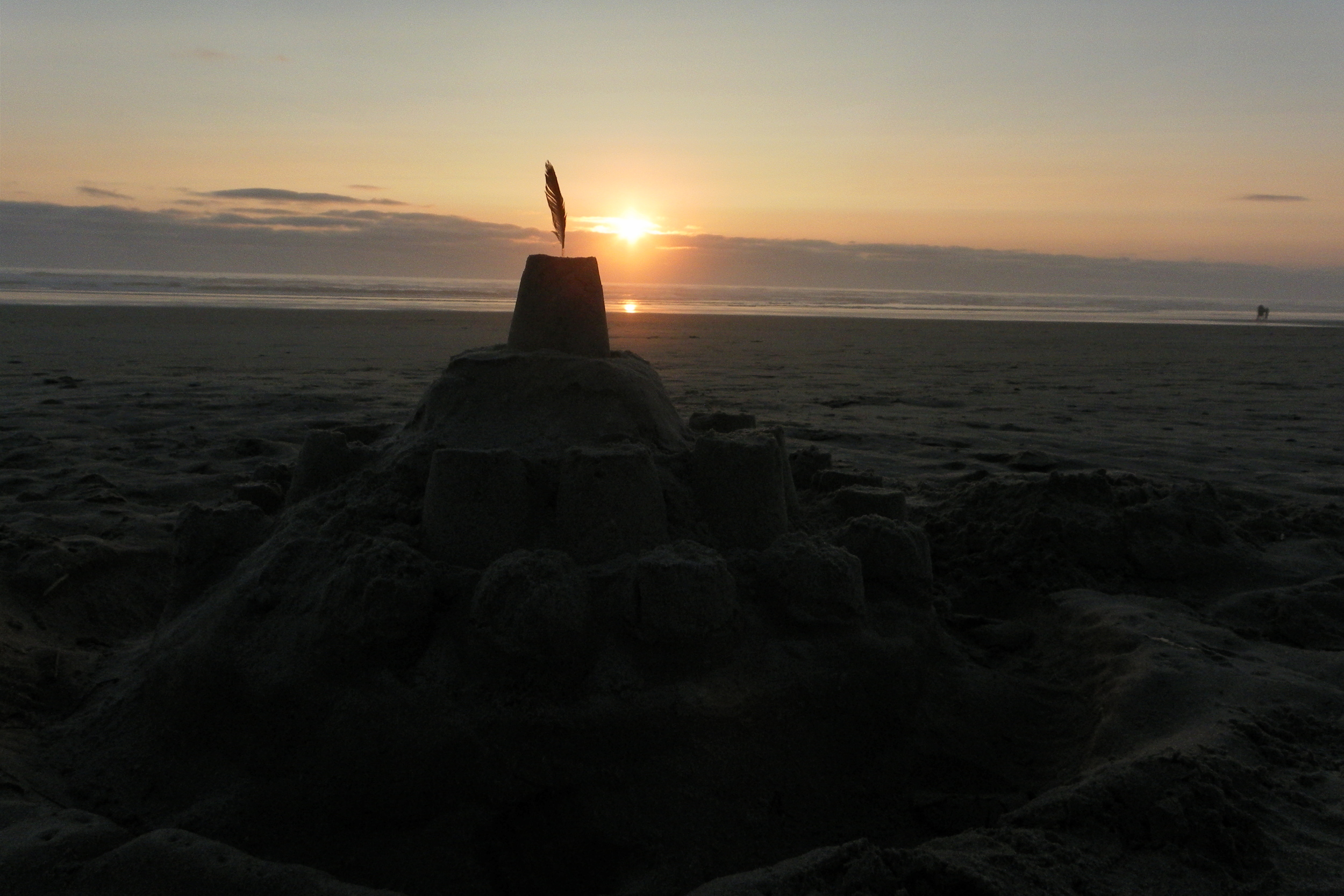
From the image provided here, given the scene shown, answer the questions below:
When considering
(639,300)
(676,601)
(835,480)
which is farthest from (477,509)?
(639,300)

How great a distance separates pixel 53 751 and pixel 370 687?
0.91m

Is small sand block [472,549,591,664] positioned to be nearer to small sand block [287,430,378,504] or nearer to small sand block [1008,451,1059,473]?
small sand block [287,430,378,504]

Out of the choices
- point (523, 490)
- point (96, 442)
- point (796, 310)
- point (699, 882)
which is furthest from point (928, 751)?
point (796, 310)

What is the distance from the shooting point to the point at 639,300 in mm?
32219

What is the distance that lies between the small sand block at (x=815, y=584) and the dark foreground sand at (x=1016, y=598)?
0.44 m

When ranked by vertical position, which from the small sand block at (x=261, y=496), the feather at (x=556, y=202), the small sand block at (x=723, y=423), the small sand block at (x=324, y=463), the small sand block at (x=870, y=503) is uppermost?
the feather at (x=556, y=202)

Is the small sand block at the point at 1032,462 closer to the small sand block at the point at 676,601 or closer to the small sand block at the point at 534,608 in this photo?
the small sand block at the point at 676,601

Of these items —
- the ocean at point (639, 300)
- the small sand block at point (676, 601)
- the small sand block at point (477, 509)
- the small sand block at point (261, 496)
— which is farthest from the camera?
the ocean at point (639, 300)

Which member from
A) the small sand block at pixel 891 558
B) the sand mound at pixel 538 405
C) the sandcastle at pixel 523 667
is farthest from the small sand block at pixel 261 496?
the small sand block at pixel 891 558

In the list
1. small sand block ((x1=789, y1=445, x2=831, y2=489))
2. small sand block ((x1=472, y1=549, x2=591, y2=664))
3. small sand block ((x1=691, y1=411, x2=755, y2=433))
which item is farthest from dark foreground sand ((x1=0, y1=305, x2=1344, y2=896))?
small sand block ((x1=691, y1=411, x2=755, y2=433))

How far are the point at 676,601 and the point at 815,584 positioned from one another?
422 millimetres

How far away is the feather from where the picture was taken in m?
3.03

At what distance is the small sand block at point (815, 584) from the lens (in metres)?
2.33

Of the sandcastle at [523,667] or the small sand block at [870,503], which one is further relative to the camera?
the small sand block at [870,503]
